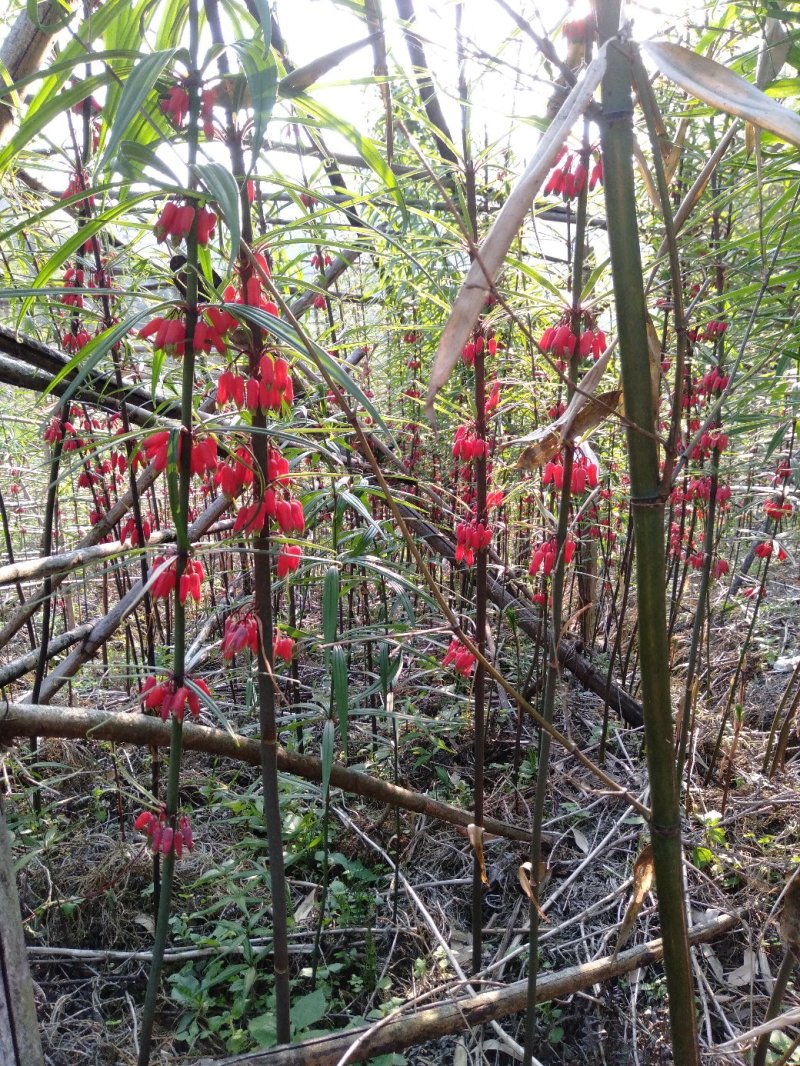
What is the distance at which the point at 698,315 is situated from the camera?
6.91 ft

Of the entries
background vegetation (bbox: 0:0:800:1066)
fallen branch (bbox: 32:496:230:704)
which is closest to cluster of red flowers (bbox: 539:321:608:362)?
background vegetation (bbox: 0:0:800:1066)

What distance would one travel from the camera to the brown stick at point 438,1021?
1148 millimetres

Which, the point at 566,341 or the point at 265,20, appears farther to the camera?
the point at 566,341

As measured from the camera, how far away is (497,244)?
0.38 metres

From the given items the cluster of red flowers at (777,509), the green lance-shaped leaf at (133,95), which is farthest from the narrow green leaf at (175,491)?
the cluster of red flowers at (777,509)

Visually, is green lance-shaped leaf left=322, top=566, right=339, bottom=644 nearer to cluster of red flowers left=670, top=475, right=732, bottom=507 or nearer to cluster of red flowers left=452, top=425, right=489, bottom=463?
cluster of red flowers left=452, top=425, right=489, bottom=463

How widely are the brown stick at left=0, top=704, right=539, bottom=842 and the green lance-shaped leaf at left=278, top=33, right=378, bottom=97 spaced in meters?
0.93

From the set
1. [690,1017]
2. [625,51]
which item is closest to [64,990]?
[690,1017]

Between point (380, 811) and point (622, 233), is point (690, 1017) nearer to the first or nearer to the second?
point (622, 233)

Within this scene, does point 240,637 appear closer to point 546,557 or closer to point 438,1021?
point 546,557

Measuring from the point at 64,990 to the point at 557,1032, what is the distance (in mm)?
1186

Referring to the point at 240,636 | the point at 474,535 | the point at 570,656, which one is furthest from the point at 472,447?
the point at 570,656

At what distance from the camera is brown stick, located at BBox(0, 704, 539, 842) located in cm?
125

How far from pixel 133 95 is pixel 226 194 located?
10 centimetres
